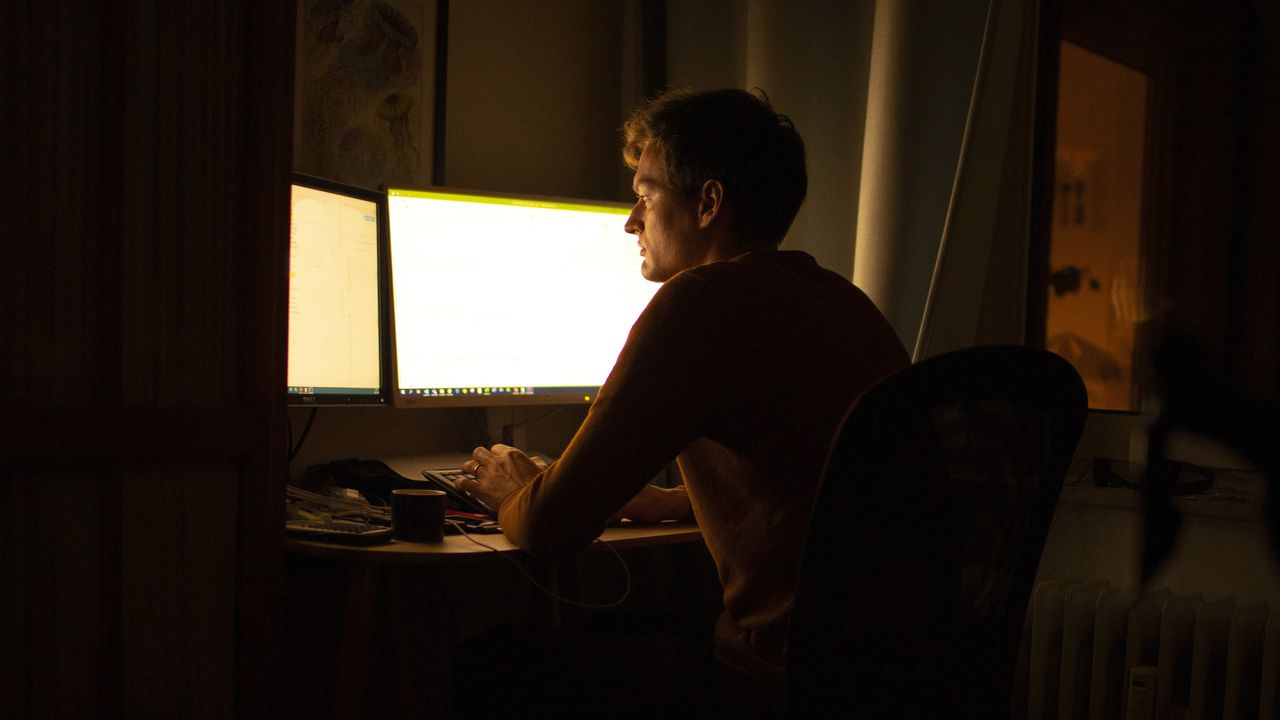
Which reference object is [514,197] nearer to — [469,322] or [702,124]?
[469,322]

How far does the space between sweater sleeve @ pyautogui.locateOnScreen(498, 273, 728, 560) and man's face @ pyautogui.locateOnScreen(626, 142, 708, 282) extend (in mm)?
249

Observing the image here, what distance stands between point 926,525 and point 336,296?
3.40ft

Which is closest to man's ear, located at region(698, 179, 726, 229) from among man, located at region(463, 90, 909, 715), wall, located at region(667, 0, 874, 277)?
man, located at region(463, 90, 909, 715)

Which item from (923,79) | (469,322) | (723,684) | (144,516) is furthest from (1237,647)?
(144,516)

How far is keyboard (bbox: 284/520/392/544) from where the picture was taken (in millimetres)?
1236

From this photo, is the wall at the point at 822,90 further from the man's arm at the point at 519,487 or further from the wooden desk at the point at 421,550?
the wooden desk at the point at 421,550

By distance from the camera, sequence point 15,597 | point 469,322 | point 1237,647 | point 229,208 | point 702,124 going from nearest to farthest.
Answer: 1. point 15,597
2. point 229,208
3. point 702,124
4. point 1237,647
5. point 469,322

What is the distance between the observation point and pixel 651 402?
1.06 m

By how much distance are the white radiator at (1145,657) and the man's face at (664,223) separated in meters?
0.88

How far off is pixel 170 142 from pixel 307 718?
1.16 metres

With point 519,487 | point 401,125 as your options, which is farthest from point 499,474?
point 401,125

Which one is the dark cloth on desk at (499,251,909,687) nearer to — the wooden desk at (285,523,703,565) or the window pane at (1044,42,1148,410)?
the wooden desk at (285,523,703,565)

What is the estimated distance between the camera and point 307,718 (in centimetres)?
177

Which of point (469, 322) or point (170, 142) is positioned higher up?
point (170, 142)
